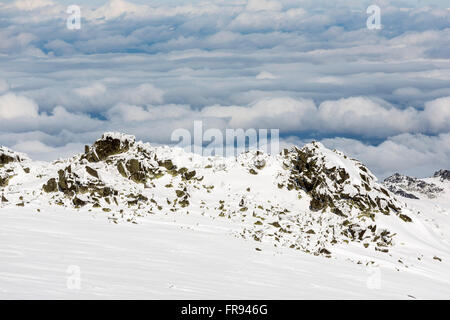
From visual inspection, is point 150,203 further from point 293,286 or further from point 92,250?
point 293,286

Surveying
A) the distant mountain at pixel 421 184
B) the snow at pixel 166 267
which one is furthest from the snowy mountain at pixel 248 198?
the distant mountain at pixel 421 184

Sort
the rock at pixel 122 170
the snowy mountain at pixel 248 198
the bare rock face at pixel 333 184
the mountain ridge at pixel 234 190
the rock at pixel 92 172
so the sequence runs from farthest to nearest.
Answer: the rock at pixel 122 170
the bare rock face at pixel 333 184
the rock at pixel 92 172
the mountain ridge at pixel 234 190
the snowy mountain at pixel 248 198

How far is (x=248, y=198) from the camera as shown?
34094mm

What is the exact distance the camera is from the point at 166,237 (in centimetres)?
2267

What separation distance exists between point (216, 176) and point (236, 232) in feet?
35.5

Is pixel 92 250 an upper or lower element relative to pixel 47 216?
lower

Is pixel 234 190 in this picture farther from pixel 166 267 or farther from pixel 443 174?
pixel 443 174

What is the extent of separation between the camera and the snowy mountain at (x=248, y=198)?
1050 inches

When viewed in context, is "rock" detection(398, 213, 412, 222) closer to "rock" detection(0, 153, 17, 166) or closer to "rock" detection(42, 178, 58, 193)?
"rock" detection(42, 178, 58, 193)

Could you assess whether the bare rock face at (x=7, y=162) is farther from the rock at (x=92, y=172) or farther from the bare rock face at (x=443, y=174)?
the bare rock face at (x=443, y=174)

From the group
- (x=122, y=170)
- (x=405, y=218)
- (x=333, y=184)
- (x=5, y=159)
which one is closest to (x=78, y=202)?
(x=122, y=170)

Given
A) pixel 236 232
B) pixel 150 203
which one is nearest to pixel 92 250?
pixel 236 232

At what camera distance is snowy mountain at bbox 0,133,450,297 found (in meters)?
26.7
